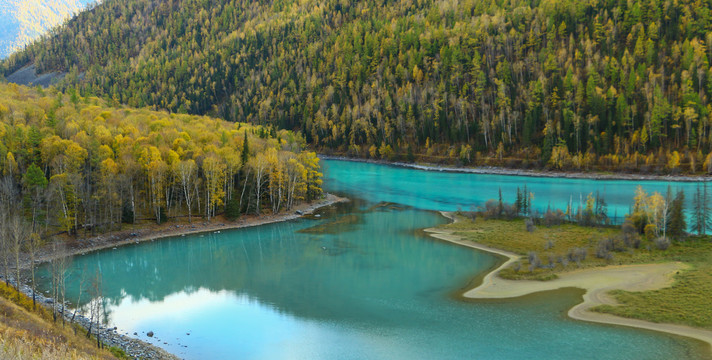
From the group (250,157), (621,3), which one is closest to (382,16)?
(621,3)

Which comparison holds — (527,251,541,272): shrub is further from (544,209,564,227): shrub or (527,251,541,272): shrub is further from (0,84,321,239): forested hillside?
(0,84,321,239): forested hillside

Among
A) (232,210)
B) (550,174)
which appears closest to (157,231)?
(232,210)

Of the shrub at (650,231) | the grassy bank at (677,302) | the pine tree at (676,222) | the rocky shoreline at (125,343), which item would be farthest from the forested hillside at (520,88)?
the rocky shoreline at (125,343)

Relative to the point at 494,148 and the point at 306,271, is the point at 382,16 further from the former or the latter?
the point at 306,271

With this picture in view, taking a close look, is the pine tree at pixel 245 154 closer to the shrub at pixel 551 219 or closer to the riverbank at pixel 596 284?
the riverbank at pixel 596 284

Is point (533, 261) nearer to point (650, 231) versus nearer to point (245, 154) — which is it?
point (650, 231)

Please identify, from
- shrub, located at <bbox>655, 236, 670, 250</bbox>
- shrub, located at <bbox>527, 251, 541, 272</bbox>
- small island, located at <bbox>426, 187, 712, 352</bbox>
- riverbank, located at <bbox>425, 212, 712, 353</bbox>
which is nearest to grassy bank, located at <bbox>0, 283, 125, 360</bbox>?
small island, located at <bbox>426, 187, 712, 352</bbox>
